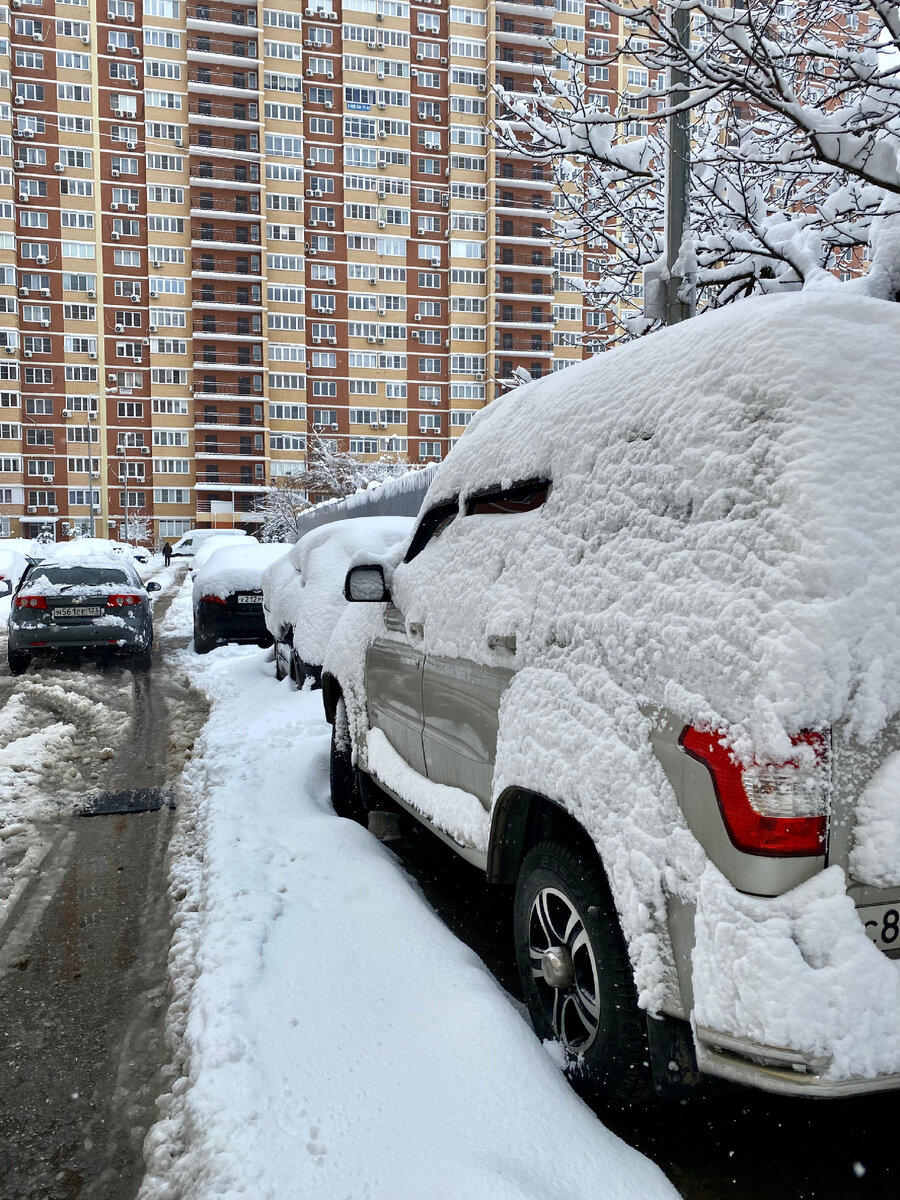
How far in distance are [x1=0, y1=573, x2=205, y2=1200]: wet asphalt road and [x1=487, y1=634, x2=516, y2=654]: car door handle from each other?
1804mm

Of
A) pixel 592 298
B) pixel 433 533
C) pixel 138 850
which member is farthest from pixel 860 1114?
pixel 592 298

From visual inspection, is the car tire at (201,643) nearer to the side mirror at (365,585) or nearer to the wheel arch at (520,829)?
the side mirror at (365,585)

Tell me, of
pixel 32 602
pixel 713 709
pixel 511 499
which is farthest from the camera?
pixel 32 602

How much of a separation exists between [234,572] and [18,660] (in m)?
3.03

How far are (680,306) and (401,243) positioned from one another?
71.8 metres

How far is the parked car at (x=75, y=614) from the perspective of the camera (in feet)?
36.0

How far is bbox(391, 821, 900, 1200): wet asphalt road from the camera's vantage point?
7.34 feet

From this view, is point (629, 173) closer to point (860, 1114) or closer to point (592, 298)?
point (592, 298)

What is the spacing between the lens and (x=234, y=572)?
12086 millimetres

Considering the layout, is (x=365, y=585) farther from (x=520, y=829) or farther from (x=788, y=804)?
(x=788, y=804)

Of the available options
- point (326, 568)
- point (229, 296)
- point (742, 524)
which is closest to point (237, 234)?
Answer: point (229, 296)

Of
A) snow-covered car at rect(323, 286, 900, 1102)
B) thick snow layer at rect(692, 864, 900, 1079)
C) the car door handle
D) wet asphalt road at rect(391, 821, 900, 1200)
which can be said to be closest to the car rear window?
snow-covered car at rect(323, 286, 900, 1102)

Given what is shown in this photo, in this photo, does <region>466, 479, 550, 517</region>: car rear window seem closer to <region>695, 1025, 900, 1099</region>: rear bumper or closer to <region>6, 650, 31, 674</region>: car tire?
<region>695, 1025, 900, 1099</region>: rear bumper

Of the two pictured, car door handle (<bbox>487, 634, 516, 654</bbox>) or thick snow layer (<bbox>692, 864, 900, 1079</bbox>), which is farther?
car door handle (<bbox>487, 634, 516, 654</bbox>)
